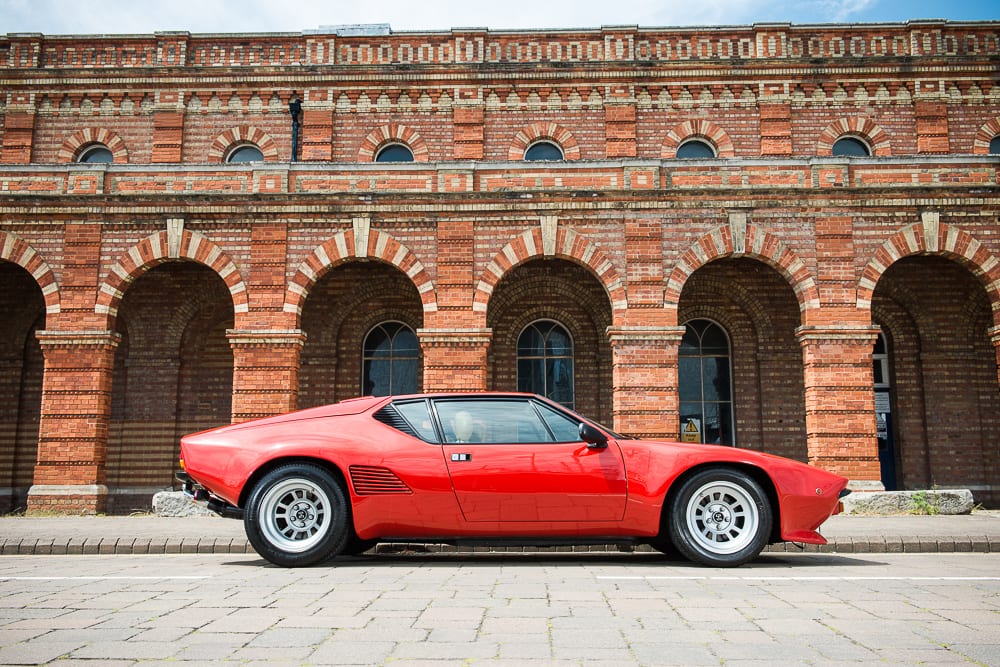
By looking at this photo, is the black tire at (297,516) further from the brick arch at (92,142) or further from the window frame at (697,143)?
the brick arch at (92,142)

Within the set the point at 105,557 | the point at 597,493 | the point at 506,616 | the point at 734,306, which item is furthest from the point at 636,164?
the point at 506,616

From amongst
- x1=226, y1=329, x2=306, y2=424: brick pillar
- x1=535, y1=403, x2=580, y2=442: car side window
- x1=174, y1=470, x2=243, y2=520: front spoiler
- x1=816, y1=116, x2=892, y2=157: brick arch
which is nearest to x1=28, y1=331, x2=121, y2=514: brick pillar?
x1=226, y1=329, x2=306, y2=424: brick pillar

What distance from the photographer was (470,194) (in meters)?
14.6

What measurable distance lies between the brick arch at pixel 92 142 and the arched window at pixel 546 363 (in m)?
10.1

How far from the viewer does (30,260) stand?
14.6 m

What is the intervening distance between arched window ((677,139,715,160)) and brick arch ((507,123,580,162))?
7.89 ft

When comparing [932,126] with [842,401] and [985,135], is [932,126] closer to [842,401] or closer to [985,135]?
[985,135]

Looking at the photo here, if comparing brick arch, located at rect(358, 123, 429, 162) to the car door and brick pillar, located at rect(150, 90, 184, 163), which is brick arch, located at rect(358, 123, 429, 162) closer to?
brick pillar, located at rect(150, 90, 184, 163)

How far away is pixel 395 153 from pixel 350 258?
16.7 feet

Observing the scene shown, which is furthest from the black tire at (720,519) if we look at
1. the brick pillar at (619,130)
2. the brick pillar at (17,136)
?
the brick pillar at (17,136)

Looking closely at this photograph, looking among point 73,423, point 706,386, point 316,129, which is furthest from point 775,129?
point 73,423

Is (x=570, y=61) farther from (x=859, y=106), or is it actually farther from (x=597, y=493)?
(x=597, y=493)

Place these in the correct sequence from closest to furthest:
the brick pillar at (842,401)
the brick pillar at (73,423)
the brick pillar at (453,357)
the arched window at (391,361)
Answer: the brick pillar at (842,401) < the brick pillar at (73,423) < the brick pillar at (453,357) < the arched window at (391,361)

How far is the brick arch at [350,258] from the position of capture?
1445 centimetres
